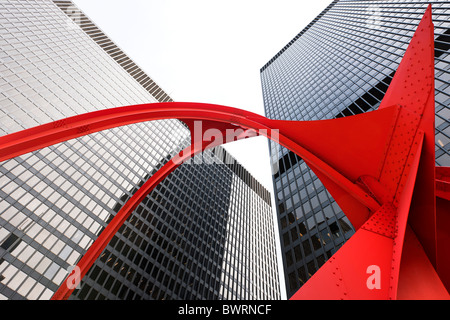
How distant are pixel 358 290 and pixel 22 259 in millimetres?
39070

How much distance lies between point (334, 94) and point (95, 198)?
45.7m

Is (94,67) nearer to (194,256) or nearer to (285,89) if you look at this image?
(285,89)

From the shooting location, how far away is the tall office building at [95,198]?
3288 centimetres

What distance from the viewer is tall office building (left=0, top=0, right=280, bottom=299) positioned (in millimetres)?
32875

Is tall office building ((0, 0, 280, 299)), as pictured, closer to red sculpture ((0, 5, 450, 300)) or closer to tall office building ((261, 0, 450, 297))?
tall office building ((261, 0, 450, 297))

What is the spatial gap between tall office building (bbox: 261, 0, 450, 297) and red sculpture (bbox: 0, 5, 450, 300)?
20.9 metres

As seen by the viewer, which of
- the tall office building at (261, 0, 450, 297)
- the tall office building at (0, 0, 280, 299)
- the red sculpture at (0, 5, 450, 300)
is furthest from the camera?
the tall office building at (0, 0, 280, 299)

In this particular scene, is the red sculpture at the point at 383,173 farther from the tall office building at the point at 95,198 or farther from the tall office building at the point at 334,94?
the tall office building at the point at 95,198

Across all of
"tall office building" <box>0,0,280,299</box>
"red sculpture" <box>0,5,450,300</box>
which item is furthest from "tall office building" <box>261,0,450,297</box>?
"tall office building" <box>0,0,280,299</box>

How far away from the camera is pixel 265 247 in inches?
3300

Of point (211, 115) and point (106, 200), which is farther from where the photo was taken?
point (106, 200)

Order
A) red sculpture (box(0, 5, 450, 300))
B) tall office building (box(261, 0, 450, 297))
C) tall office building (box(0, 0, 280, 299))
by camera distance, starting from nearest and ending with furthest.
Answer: red sculpture (box(0, 5, 450, 300))
tall office building (box(261, 0, 450, 297))
tall office building (box(0, 0, 280, 299))

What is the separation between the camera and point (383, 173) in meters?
5.77

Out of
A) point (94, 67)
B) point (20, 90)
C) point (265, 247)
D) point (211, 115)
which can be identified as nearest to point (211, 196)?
point (265, 247)
